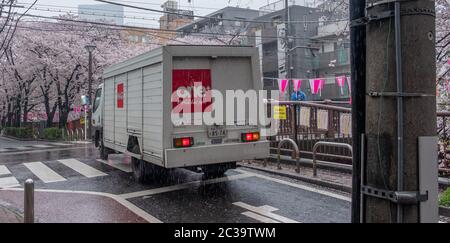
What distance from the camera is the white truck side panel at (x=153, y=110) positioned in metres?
7.34

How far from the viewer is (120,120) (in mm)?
9859

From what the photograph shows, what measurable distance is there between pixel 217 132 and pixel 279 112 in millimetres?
3979

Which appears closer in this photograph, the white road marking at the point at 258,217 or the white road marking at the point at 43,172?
the white road marking at the point at 258,217

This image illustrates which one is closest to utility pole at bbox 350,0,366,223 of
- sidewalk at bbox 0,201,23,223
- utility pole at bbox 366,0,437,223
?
utility pole at bbox 366,0,437,223

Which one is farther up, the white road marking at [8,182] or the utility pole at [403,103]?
the utility pole at [403,103]

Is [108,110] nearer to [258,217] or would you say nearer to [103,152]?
[103,152]

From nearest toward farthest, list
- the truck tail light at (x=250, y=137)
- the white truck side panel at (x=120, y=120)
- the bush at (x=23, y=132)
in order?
the truck tail light at (x=250, y=137) → the white truck side panel at (x=120, y=120) → the bush at (x=23, y=132)

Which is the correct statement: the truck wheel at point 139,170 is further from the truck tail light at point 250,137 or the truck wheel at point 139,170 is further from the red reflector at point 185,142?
the truck tail light at point 250,137

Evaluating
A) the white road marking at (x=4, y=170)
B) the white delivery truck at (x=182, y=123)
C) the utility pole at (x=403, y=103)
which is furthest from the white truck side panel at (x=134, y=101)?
the utility pole at (x=403, y=103)

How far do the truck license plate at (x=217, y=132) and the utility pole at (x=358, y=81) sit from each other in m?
5.35

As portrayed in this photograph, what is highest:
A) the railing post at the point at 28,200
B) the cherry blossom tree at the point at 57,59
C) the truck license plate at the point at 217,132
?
the cherry blossom tree at the point at 57,59

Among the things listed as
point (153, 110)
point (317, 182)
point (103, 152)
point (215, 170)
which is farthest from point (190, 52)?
point (103, 152)
